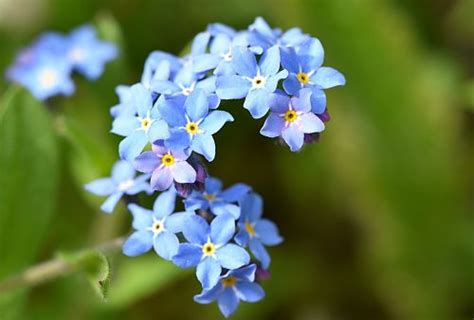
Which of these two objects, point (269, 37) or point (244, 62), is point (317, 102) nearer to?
point (244, 62)

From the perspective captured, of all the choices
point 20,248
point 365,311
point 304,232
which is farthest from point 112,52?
point 365,311

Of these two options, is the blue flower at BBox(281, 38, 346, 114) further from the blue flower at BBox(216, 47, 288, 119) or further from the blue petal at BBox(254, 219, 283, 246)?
the blue petal at BBox(254, 219, 283, 246)

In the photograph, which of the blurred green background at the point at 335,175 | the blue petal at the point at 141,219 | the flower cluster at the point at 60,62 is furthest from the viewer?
the blurred green background at the point at 335,175

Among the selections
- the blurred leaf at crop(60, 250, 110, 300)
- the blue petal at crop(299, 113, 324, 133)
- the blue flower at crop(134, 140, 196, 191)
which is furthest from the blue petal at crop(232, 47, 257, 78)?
the blurred leaf at crop(60, 250, 110, 300)

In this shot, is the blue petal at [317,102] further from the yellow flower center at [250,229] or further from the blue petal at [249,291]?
the blue petal at [249,291]

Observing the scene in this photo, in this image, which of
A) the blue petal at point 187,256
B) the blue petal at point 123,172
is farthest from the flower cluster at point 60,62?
the blue petal at point 187,256
